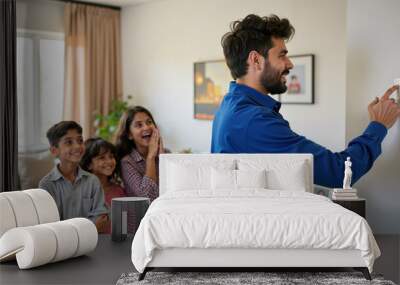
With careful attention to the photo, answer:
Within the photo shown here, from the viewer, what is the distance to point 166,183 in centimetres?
487

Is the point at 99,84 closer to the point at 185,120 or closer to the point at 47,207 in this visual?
the point at 185,120

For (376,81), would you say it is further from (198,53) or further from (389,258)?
(198,53)

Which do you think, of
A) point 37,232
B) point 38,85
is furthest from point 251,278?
point 38,85

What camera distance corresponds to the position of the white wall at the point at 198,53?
7.42m

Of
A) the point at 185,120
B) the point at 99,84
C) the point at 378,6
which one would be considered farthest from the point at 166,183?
the point at 99,84

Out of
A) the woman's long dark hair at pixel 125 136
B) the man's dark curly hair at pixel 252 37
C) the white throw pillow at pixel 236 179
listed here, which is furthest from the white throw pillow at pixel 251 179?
the woman's long dark hair at pixel 125 136

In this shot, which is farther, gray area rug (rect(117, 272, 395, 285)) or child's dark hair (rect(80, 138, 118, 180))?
child's dark hair (rect(80, 138, 118, 180))

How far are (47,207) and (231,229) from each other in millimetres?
1416

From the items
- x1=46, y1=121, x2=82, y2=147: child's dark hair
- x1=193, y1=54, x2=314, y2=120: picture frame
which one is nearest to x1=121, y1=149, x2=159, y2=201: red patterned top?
x1=46, y1=121, x2=82, y2=147: child's dark hair

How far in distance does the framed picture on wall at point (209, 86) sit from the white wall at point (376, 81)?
3.51 metres

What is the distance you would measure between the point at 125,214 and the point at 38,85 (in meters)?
4.55

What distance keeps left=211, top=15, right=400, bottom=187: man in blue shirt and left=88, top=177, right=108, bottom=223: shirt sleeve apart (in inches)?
36.4

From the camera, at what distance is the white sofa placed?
3.92 meters

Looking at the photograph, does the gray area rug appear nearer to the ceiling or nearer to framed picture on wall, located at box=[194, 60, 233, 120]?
framed picture on wall, located at box=[194, 60, 233, 120]
